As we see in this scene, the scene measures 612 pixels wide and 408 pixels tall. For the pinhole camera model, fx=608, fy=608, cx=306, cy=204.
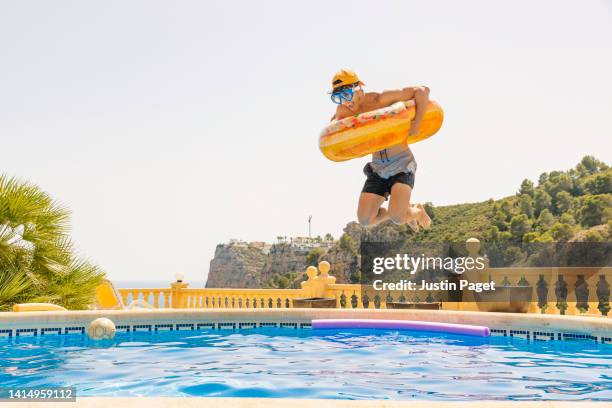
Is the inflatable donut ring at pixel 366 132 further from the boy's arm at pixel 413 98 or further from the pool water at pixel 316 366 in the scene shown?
the pool water at pixel 316 366

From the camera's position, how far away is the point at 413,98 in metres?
7.49

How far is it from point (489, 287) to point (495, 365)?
510 cm

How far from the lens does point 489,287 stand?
38.5ft

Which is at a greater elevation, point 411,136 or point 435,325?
point 411,136

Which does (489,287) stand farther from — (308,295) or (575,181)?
(575,181)

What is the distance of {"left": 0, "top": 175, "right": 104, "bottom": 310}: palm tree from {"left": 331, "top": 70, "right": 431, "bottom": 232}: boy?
20.7 feet

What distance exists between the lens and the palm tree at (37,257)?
10.7 m

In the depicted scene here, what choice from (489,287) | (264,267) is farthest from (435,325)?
(264,267)

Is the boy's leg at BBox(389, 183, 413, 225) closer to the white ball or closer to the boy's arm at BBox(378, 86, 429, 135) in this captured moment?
the boy's arm at BBox(378, 86, 429, 135)

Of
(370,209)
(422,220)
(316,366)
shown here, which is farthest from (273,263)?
(316,366)

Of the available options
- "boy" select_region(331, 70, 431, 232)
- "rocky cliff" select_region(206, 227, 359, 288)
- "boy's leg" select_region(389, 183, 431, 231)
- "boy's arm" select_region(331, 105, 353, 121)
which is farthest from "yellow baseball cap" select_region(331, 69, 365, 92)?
"rocky cliff" select_region(206, 227, 359, 288)

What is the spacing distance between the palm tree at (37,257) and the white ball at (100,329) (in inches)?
91.1

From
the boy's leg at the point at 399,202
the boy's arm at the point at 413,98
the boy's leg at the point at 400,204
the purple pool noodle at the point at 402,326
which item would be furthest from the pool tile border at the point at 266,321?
the boy's arm at the point at 413,98

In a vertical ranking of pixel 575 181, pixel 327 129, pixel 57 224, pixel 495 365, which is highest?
pixel 575 181
